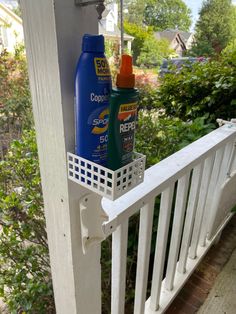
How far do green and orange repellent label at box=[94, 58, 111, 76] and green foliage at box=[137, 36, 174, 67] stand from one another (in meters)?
0.46

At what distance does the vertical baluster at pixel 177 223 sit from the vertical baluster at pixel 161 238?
0.11 meters

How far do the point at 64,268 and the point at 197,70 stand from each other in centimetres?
190

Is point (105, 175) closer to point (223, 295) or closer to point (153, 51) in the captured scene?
point (153, 51)

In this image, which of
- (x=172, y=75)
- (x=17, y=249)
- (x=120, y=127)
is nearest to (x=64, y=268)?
(x=120, y=127)

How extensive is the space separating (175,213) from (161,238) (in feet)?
0.47

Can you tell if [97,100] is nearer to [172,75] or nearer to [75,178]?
[75,178]

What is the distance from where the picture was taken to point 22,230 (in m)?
1.08

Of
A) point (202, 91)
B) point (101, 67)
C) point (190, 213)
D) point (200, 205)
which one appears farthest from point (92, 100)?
point (202, 91)

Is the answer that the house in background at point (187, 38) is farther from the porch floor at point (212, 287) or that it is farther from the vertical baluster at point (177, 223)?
the porch floor at point (212, 287)

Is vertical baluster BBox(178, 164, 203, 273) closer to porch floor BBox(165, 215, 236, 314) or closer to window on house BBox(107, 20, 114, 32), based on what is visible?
porch floor BBox(165, 215, 236, 314)

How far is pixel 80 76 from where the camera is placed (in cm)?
42

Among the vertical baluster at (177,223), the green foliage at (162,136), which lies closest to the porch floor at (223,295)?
the vertical baluster at (177,223)

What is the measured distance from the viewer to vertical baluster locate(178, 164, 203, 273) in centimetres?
114

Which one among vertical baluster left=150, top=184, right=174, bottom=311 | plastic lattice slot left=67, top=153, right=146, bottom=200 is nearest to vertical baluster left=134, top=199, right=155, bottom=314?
vertical baluster left=150, top=184, right=174, bottom=311
